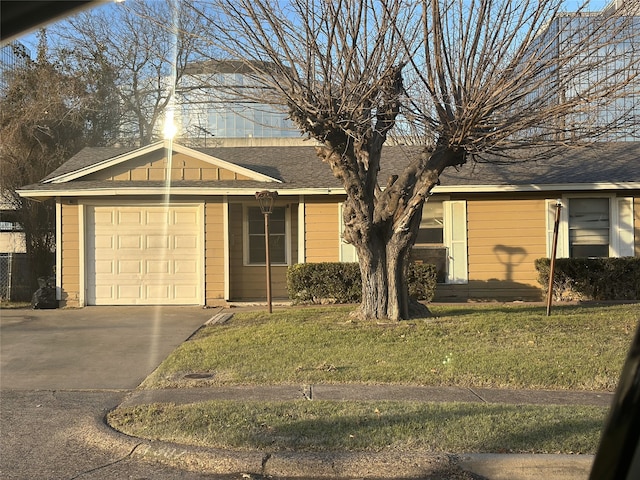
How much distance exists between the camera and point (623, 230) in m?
14.0

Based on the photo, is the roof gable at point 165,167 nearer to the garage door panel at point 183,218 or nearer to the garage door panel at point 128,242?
the garage door panel at point 183,218

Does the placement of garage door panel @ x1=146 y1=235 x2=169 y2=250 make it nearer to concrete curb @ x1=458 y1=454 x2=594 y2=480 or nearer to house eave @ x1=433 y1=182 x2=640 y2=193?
house eave @ x1=433 y1=182 x2=640 y2=193

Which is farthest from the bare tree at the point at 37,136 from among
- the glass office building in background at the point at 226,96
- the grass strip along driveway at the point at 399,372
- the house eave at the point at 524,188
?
the house eave at the point at 524,188

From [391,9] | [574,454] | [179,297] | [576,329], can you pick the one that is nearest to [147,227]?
[179,297]

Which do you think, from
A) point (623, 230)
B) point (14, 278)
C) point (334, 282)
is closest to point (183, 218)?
point (334, 282)

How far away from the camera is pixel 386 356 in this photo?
27.0 feet

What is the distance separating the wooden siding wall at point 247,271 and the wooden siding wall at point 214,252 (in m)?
0.73

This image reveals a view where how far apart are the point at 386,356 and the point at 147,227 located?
8046 millimetres

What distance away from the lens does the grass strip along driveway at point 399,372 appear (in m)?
5.16

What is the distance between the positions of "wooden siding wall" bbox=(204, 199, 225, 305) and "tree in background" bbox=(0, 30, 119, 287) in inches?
223

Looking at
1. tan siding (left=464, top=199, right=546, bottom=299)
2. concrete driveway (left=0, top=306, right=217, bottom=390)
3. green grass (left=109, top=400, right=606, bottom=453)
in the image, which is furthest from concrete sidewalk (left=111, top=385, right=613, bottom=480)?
tan siding (left=464, top=199, right=546, bottom=299)

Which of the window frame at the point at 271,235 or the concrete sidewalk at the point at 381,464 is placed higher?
the window frame at the point at 271,235

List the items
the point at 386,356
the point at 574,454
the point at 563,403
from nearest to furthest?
the point at 574,454, the point at 563,403, the point at 386,356

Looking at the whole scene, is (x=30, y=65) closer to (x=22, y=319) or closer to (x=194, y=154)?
(x=194, y=154)
